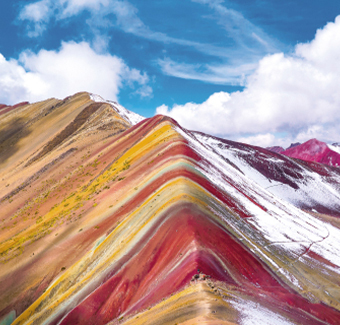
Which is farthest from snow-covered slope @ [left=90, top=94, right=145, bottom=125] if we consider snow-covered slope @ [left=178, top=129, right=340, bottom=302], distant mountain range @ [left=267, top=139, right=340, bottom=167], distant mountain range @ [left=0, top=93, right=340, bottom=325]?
distant mountain range @ [left=267, top=139, right=340, bottom=167]

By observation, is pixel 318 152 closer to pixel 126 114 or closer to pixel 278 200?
pixel 126 114

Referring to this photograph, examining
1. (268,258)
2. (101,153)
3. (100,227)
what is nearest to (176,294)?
(268,258)

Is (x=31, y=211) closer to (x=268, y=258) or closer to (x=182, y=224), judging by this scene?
(x=182, y=224)

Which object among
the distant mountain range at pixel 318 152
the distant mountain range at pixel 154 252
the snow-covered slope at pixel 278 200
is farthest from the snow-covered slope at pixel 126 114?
the distant mountain range at pixel 318 152

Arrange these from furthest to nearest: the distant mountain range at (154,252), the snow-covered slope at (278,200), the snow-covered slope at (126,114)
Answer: the snow-covered slope at (126,114) → the snow-covered slope at (278,200) → the distant mountain range at (154,252)

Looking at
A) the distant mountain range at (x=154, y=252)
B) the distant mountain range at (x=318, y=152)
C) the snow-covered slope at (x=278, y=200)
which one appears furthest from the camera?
the distant mountain range at (x=318, y=152)

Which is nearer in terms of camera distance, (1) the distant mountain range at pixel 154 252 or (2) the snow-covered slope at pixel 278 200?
(1) the distant mountain range at pixel 154 252

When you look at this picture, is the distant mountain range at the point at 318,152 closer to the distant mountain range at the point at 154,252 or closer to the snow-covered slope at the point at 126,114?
the snow-covered slope at the point at 126,114

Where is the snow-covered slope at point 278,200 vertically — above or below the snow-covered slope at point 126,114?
below
